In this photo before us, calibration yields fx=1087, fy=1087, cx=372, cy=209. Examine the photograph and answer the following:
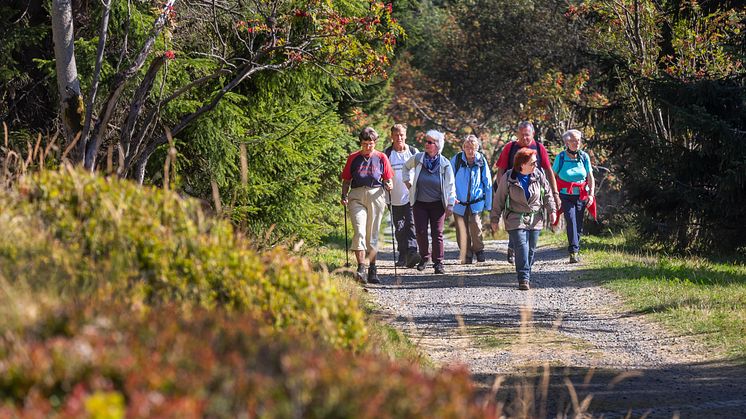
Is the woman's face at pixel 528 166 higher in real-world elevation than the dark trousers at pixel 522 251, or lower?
higher

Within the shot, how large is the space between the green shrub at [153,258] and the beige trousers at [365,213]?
7752 millimetres

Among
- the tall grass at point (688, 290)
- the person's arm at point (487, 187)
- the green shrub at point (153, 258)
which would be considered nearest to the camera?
the green shrub at point (153, 258)

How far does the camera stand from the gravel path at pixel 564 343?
7.33 m

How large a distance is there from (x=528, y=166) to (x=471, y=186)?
9.80 feet

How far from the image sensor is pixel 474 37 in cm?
3416

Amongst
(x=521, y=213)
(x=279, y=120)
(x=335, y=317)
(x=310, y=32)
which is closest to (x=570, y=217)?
(x=521, y=213)

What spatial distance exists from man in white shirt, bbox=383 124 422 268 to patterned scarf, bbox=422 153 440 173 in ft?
1.44

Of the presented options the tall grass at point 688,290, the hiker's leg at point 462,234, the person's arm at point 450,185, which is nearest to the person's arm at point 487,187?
the hiker's leg at point 462,234

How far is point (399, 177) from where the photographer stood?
15.6 m

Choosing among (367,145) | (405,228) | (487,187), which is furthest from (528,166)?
(405,228)

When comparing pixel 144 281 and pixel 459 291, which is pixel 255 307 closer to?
pixel 144 281

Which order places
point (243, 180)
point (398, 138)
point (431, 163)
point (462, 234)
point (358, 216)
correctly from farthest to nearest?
1. point (398, 138)
2. point (431, 163)
3. point (462, 234)
4. point (358, 216)
5. point (243, 180)

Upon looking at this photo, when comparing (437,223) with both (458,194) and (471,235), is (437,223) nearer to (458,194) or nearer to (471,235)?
(458,194)

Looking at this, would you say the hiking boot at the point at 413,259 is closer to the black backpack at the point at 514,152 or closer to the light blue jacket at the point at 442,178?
the light blue jacket at the point at 442,178
